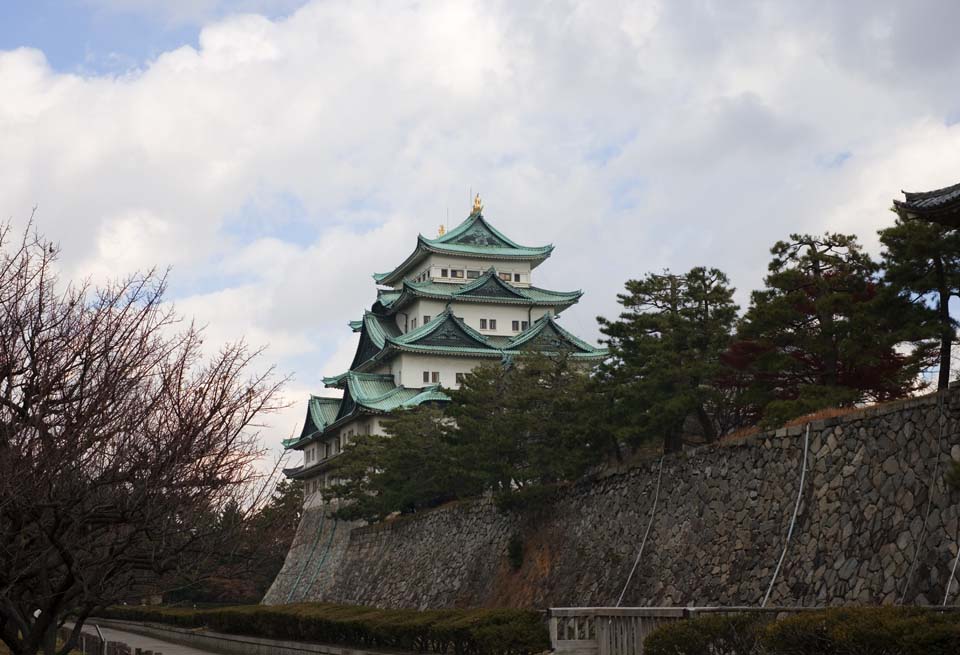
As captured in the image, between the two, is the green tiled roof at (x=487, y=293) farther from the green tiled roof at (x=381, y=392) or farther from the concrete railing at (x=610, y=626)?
the concrete railing at (x=610, y=626)

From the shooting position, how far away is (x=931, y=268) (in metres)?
18.2

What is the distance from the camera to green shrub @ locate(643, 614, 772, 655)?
1202cm

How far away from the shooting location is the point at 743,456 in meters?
21.8

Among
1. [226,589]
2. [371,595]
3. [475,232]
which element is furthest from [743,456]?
[226,589]

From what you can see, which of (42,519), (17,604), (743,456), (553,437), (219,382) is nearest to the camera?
(42,519)

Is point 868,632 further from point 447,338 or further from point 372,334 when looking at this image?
point 372,334

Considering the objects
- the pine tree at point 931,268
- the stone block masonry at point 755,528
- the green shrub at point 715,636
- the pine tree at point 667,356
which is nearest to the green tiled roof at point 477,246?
the stone block masonry at point 755,528

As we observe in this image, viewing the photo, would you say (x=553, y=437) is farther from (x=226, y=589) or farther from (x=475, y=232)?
(x=226, y=589)

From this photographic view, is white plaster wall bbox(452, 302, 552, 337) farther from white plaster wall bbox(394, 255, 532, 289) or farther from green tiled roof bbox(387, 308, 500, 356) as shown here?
white plaster wall bbox(394, 255, 532, 289)

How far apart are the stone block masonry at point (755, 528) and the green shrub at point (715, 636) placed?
432 centimetres

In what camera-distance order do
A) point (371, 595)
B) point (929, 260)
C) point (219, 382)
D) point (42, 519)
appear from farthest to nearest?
1. point (371, 595)
2. point (929, 260)
3. point (219, 382)
4. point (42, 519)

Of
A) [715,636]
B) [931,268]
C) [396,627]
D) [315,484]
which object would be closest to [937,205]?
[931,268]

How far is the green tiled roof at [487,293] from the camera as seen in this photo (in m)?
57.8

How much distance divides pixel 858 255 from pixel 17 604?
16957mm
